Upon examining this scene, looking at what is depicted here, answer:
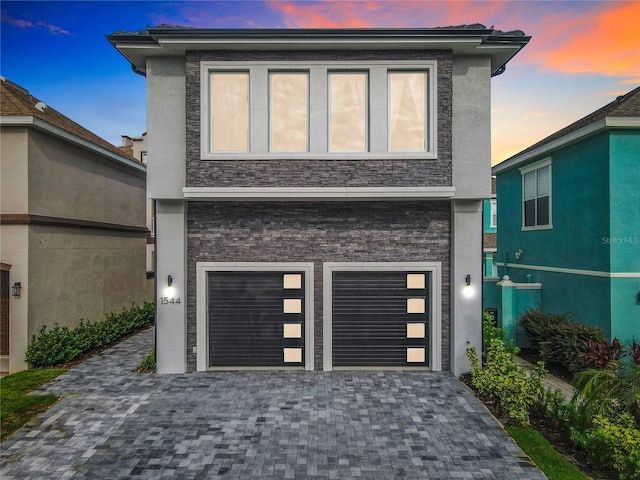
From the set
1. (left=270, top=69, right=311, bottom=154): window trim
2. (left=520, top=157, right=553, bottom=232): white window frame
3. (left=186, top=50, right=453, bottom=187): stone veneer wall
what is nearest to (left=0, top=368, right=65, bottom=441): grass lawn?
(left=186, top=50, right=453, bottom=187): stone veneer wall

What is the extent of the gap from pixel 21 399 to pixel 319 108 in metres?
8.94

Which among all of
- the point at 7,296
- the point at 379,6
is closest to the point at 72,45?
the point at 7,296

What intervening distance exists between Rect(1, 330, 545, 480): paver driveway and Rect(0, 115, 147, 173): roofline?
21.2 ft

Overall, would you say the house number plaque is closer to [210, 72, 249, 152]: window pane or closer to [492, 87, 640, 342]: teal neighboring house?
Result: [210, 72, 249, 152]: window pane

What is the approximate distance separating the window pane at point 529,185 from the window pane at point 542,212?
466 millimetres

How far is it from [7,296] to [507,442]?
11.7 metres

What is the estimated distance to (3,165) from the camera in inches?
342

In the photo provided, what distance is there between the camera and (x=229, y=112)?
27.0ft

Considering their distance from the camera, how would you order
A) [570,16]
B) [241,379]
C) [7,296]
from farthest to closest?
1. [570,16]
2. [7,296]
3. [241,379]

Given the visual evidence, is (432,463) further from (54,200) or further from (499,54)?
(54,200)

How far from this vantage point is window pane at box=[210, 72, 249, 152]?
26.9ft

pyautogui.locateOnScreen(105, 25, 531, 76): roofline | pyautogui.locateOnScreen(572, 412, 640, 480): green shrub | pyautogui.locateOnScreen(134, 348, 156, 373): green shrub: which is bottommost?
pyautogui.locateOnScreen(134, 348, 156, 373): green shrub

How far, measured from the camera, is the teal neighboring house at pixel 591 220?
863 centimetres

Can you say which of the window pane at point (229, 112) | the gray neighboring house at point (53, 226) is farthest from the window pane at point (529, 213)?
the gray neighboring house at point (53, 226)
